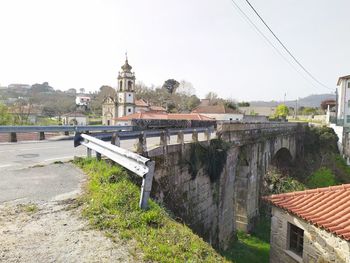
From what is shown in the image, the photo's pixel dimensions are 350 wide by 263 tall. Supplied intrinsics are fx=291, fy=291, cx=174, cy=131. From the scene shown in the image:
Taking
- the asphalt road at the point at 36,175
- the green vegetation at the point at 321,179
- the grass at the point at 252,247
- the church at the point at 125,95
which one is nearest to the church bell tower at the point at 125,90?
the church at the point at 125,95

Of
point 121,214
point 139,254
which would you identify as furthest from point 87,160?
point 139,254

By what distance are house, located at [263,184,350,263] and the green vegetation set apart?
17.6 m

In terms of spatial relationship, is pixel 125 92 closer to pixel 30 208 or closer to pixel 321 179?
pixel 321 179

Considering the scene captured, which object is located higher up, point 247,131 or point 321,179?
point 247,131

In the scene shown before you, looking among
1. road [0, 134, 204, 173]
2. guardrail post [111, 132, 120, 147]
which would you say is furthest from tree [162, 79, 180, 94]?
guardrail post [111, 132, 120, 147]

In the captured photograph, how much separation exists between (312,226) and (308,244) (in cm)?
59

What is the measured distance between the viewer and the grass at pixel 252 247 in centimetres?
1302

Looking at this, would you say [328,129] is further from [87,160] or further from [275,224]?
[87,160]

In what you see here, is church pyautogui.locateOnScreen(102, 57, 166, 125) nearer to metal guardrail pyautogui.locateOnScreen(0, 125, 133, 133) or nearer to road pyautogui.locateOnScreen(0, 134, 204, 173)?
road pyautogui.locateOnScreen(0, 134, 204, 173)

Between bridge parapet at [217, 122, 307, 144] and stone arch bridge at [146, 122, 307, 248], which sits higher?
bridge parapet at [217, 122, 307, 144]

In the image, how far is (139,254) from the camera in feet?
10.7

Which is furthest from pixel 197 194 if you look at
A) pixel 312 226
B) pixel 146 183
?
pixel 146 183

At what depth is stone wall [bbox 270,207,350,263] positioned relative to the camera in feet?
24.1

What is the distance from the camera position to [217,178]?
11648 mm
